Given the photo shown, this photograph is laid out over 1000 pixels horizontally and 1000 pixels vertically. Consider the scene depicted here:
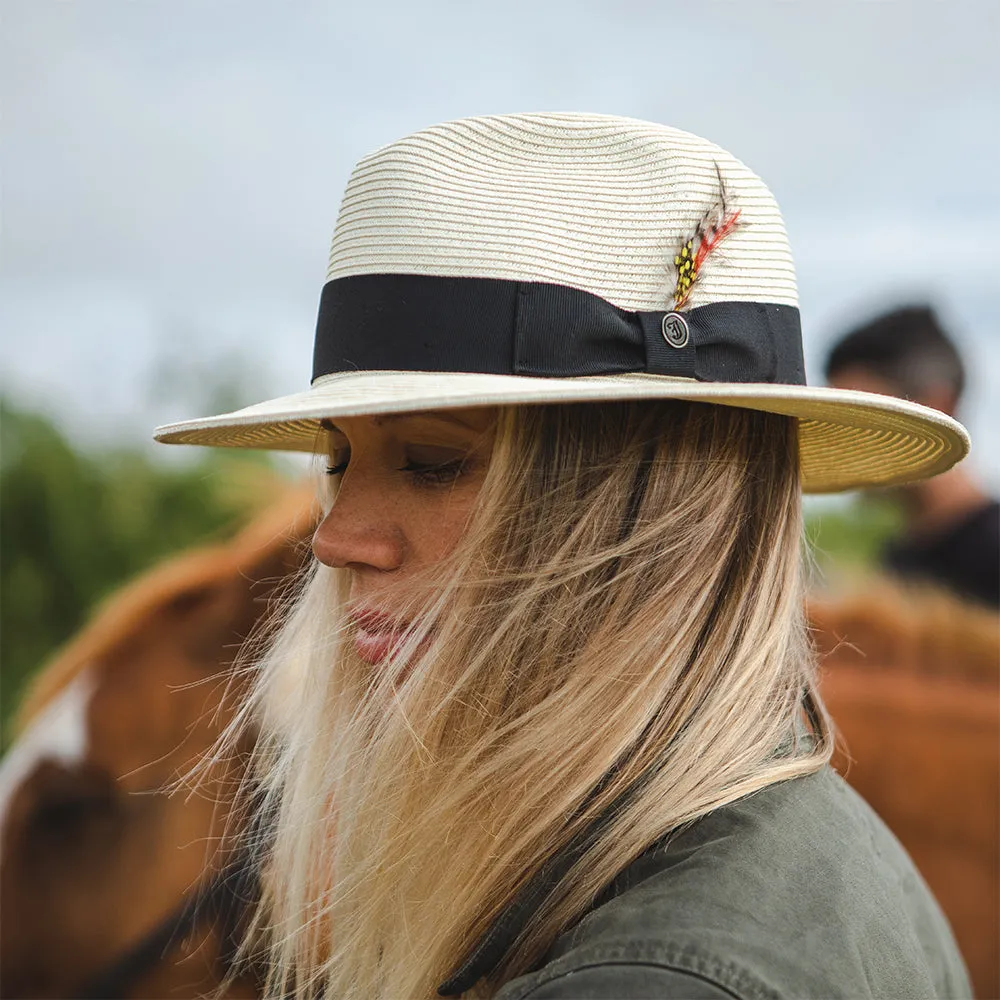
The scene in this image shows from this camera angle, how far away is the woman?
83 centimetres

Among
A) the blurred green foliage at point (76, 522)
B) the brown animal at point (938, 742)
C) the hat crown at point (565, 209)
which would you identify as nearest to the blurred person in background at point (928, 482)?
the blurred green foliage at point (76, 522)

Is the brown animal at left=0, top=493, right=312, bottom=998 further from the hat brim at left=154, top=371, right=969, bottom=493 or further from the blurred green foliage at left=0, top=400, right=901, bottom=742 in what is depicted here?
the hat brim at left=154, top=371, right=969, bottom=493

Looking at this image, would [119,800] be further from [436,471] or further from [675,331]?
[675,331]

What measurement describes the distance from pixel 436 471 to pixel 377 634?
0.55 feet

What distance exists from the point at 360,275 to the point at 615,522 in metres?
0.34

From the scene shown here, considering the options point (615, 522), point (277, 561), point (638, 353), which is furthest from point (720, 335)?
point (277, 561)

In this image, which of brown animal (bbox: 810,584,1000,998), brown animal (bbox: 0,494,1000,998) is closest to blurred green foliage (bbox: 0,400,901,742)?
brown animal (bbox: 0,494,1000,998)

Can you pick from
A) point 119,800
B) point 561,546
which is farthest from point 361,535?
point 119,800

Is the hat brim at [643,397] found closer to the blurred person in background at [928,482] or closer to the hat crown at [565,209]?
the hat crown at [565,209]

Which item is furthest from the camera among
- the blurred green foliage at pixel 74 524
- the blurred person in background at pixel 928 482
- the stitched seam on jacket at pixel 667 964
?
the blurred green foliage at pixel 74 524

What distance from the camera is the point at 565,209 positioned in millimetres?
926

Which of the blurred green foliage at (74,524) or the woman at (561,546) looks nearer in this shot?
the woman at (561,546)

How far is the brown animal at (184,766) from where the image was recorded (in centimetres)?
205

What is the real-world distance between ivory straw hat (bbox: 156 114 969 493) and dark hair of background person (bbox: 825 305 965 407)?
2382 mm
